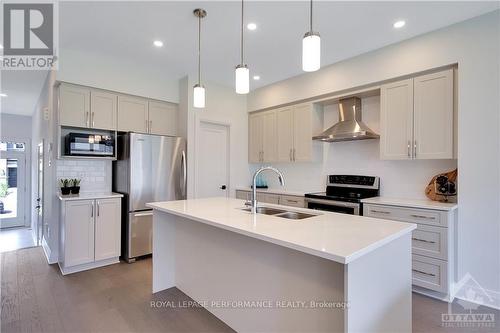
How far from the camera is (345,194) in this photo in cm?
372

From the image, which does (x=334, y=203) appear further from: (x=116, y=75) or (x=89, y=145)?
(x=116, y=75)

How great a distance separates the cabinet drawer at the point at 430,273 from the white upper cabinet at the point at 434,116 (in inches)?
42.7

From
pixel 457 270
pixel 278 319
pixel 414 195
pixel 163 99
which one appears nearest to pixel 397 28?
Answer: pixel 414 195

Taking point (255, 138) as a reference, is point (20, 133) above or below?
above

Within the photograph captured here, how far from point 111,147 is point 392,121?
3.72m

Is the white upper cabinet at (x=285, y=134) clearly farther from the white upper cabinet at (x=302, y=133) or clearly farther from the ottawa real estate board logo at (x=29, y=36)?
the ottawa real estate board logo at (x=29, y=36)

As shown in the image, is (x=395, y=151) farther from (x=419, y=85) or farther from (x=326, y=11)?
(x=326, y=11)

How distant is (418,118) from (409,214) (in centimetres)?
108

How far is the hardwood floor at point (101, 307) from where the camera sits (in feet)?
6.98

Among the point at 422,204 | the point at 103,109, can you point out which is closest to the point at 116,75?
the point at 103,109

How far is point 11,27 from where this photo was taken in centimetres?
264

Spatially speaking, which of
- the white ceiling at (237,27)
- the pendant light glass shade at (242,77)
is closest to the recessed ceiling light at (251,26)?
the white ceiling at (237,27)

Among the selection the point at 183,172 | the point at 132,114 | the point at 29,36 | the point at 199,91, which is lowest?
the point at 183,172

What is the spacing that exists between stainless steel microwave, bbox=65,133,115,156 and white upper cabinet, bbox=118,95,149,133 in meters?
0.27
